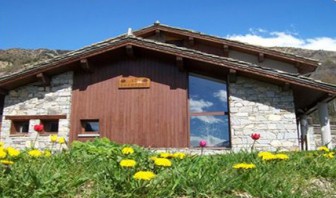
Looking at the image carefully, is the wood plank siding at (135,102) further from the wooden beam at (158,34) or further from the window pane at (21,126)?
the wooden beam at (158,34)

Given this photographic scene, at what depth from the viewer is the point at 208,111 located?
11.3m

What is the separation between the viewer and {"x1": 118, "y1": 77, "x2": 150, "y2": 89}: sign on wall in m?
11.5

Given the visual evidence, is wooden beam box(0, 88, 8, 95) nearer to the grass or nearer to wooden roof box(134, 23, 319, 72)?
wooden roof box(134, 23, 319, 72)

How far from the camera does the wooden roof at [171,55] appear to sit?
33.8ft

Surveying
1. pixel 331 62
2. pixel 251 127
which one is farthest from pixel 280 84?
pixel 331 62

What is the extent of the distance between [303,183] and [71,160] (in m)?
2.55

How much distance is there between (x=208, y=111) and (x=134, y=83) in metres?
2.48

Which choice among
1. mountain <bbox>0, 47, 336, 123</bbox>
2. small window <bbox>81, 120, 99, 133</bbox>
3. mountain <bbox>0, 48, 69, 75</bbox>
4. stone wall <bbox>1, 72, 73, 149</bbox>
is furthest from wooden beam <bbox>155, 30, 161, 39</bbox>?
mountain <bbox>0, 48, 69, 75</bbox>

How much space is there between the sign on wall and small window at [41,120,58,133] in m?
2.39

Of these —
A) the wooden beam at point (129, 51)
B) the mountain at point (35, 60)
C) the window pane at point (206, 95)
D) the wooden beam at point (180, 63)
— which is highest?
the mountain at point (35, 60)

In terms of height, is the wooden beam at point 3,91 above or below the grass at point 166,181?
above

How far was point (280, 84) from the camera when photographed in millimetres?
10875

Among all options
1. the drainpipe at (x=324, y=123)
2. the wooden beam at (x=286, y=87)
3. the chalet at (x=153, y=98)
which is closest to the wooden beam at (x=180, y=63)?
the chalet at (x=153, y=98)

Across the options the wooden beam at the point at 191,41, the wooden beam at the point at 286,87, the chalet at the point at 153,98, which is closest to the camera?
the wooden beam at the point at 286,87
